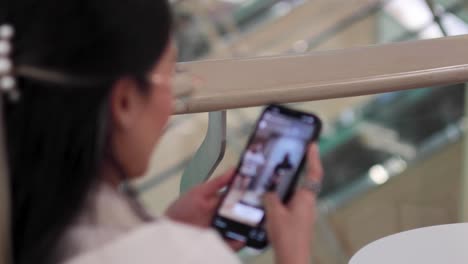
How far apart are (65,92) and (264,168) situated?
0.84 feet

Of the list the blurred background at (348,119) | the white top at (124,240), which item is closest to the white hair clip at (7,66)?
the white top at (124,240)

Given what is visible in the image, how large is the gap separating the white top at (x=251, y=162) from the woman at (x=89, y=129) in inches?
5.1

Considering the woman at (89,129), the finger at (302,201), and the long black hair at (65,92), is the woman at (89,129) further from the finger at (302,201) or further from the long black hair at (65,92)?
the finger at (302,201)

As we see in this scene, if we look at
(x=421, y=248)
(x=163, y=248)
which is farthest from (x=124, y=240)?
(x=421, y=248)

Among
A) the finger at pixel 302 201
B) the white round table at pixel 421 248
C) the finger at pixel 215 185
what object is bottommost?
the white round table at pixel 421 248

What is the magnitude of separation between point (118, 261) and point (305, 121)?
255 mm

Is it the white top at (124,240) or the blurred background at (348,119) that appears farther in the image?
the blurred background at (348,119)

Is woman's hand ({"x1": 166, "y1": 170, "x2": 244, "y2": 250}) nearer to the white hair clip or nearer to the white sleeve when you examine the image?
the white sleeve

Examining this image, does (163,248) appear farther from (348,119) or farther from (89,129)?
(348,119)

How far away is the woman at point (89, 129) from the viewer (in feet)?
2.06

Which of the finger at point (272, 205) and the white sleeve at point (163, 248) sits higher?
the white sleeve at point (163, 248)

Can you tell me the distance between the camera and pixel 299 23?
152 inches

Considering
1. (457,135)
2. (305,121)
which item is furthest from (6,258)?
(457,135)

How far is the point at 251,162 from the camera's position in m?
0.83
